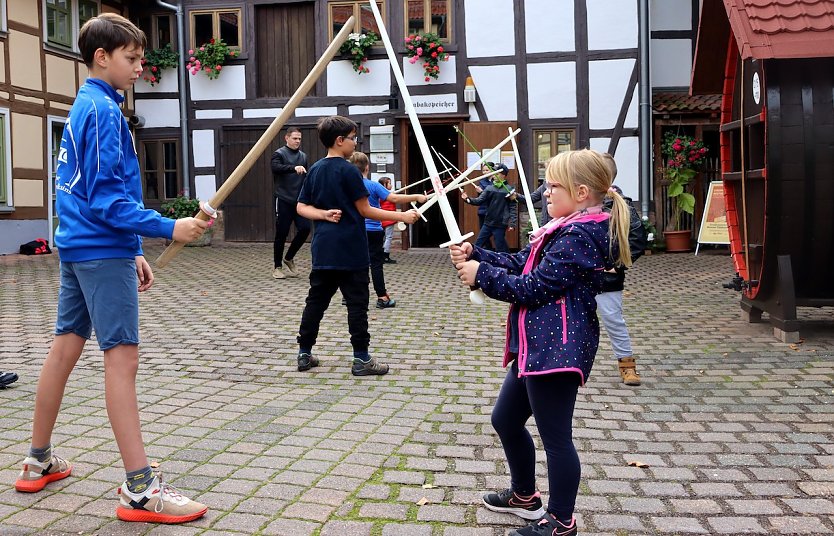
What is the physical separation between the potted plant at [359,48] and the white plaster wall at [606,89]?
429cm

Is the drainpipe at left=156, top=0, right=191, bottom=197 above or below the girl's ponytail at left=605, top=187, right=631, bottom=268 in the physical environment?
above

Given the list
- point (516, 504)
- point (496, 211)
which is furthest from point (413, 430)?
point (496, 211)

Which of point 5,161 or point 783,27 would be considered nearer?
point 783,27

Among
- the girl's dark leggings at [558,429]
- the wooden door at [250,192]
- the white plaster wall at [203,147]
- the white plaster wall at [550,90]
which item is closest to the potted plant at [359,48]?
the wooden door at [250,192]

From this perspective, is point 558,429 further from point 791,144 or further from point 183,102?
point 183,102

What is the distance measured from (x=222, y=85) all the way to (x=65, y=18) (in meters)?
3.21

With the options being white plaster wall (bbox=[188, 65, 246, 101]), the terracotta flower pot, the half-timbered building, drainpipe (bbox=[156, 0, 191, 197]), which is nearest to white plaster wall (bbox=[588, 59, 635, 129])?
the half-timbered building

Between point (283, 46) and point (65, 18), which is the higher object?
point (65, 18)

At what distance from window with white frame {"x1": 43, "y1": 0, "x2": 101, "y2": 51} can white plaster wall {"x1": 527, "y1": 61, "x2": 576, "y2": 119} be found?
884 centimetres

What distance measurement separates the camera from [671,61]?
55.0 ft

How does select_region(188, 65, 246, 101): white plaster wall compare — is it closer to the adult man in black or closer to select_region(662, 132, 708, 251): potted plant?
the adult man in black

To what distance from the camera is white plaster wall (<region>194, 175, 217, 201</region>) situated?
1801 cm

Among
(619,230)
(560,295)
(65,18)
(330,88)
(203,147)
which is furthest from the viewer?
(203,147)

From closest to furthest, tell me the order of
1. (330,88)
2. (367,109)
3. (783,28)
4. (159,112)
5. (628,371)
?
(628,371) < (783,28) < (367,109) < (330,88) < (159,112)
